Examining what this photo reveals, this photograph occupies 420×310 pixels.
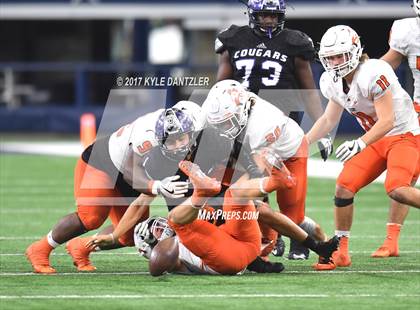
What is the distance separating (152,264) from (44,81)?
57.9 ft

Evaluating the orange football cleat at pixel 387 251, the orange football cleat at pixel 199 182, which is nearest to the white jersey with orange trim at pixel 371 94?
the orange football cleat at pixel 387 251

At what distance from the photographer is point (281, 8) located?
8.09 m

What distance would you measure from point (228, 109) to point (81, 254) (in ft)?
4.55

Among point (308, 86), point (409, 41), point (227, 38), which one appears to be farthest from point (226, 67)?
point (409, 41)

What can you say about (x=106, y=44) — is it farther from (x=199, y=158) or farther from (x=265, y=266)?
(x=265, y=266)

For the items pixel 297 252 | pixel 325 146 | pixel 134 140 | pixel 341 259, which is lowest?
pixel 297 252

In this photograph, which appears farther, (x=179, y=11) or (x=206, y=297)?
(x=179, y=11)

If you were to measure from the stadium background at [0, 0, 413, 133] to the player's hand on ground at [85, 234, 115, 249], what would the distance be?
11.7 metres

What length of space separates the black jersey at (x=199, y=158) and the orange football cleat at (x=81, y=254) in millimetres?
602

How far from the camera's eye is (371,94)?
7328 millimetres

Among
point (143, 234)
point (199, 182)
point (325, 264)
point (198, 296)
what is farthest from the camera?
point (325, 264)

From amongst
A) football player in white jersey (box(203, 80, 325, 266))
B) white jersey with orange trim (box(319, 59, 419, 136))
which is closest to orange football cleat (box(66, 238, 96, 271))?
football player in white jersey (box(203, 80, 325, 266))

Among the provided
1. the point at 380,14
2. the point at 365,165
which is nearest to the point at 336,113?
the point at 365,165

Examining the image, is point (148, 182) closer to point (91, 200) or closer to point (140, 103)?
point (91, 200)
